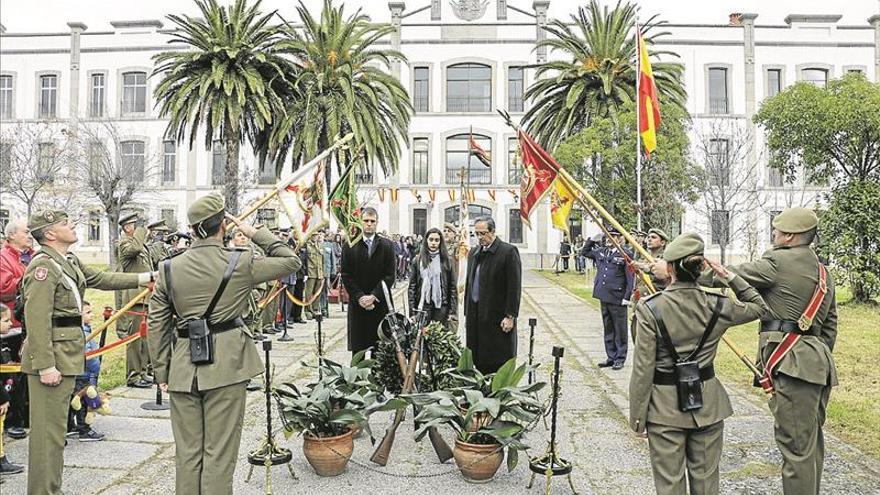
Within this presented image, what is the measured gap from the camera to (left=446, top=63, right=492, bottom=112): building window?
42.2 m

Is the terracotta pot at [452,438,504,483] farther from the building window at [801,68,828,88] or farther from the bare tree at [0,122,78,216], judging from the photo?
the building window at [801,68,828,88]

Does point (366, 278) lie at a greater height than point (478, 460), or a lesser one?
greater

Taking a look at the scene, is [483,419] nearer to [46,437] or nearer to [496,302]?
[496,302]

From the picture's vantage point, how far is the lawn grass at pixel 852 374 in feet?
22.1

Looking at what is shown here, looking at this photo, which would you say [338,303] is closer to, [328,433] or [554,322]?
[554,322]

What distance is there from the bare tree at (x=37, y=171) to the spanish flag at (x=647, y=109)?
28466mm

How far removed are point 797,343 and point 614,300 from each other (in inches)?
197

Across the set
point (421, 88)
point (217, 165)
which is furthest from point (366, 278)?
point (217, 165)

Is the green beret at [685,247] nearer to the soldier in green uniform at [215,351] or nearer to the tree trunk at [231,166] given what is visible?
the soldier in green uniform at [215,351]

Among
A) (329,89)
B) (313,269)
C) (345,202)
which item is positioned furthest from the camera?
(329,89)

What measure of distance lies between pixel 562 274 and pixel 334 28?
650 inches

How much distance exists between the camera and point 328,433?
5.48 m

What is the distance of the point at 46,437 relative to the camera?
14.9 ft

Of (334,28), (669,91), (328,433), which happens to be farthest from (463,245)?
(669,91)
